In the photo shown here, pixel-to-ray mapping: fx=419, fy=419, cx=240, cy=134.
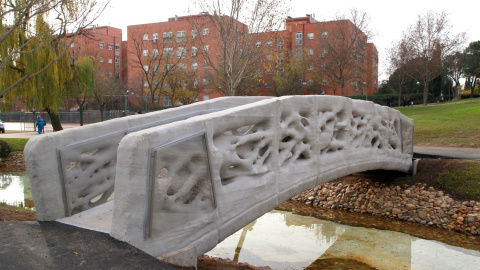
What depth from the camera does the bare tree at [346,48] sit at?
32.7m

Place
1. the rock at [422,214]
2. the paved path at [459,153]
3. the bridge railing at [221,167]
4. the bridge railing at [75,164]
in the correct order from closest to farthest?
the bridge railing at [221,167] → the bridge railing at [75,164] → the rock at [422,214] → the paved path at [459,153]

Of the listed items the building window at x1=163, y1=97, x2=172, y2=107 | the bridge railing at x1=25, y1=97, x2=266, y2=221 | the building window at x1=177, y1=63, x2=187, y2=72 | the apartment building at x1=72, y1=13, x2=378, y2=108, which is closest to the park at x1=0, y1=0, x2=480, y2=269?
the bridge railing at x1=25, y1=97, x2=266, y2=221

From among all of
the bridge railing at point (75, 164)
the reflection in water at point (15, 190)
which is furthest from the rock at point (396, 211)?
Answer: the reflection in water at point (15, 190)

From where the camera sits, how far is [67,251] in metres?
3.83

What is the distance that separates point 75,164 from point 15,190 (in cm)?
821

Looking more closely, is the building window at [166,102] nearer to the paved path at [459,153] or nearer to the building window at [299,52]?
the building window at [299,52]

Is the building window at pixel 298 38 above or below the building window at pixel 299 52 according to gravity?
above

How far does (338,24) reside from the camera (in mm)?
34250

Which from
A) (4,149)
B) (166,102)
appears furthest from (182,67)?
(4,149)

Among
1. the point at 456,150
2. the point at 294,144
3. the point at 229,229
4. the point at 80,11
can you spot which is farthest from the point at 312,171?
the point at 456,150

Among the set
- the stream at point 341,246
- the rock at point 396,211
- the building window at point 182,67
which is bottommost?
the stream at point 341,246

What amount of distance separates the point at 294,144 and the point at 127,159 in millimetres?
→ 3115

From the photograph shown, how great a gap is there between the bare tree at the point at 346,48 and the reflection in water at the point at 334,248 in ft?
79.9

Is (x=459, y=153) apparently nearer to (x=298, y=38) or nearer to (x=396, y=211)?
(x=396, y=211)
